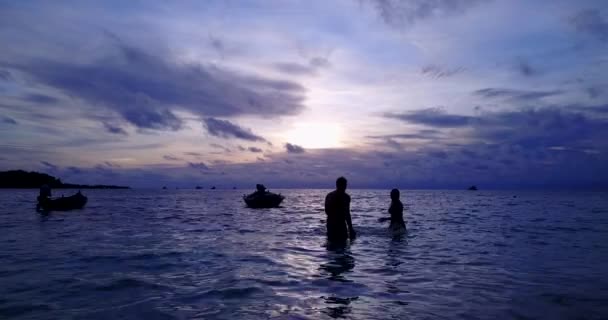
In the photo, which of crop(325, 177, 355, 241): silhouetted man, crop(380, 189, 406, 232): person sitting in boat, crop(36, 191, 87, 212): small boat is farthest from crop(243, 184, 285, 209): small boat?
crop(325, 177, 355, 241): silhouetted man

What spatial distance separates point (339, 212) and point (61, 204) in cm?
3360

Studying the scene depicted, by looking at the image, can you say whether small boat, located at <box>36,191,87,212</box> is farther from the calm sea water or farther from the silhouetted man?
the silhouetted man

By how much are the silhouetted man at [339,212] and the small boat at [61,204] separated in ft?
106

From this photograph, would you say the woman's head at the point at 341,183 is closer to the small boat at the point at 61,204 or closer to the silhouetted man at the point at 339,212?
the silhouetted man at the point at 339,212

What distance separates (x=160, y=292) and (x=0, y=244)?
11.7 metres

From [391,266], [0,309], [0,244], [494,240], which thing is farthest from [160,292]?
[494,240]

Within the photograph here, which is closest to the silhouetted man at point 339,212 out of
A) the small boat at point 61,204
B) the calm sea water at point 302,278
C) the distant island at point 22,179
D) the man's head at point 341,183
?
the man's head at point 341,183

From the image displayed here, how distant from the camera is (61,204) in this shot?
38.8 metres

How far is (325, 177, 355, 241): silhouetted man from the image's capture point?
1479 centimetres

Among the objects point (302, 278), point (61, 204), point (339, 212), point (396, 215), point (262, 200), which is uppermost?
point (339, 212)

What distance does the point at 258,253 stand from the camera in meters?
14.5

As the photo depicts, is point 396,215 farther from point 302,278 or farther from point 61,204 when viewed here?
point 61,204

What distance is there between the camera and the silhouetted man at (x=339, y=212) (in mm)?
14789

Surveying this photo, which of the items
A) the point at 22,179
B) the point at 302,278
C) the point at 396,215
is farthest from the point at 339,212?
the point at 22,179
